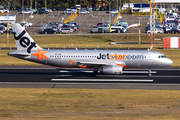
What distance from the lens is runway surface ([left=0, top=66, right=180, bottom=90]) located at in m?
37.1

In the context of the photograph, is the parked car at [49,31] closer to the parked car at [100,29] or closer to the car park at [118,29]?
the parked car at [100,29]

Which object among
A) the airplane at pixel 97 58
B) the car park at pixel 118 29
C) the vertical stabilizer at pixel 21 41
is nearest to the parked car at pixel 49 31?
the car park at pixel 118 29

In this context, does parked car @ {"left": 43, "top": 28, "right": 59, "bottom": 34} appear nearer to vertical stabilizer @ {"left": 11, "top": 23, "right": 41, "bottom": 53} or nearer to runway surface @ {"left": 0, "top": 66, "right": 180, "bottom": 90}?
runway surface @ {"left": 0, "top": 66, "right": 180, "bottom": 90}

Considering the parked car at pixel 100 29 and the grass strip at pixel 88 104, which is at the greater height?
the parked car at pixel 100 29

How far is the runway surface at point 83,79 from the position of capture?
37.1 m

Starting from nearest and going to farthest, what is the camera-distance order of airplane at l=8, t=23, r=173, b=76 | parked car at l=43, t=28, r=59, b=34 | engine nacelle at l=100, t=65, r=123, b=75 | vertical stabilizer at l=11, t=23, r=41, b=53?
engine nacelle at l=100, t=65, r=123, b=75, airplane at l=8, t=23, r=173, b=76, vertical stabilizer at l=11, t=23, r=41, b=53, parked car at l=43, t=28, r=59, b=34

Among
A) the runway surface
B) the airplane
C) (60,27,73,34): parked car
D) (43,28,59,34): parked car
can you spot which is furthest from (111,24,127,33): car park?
the airplane

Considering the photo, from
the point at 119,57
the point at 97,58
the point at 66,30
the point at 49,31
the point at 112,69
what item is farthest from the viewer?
the point at 66,30

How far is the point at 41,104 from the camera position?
2809 cm

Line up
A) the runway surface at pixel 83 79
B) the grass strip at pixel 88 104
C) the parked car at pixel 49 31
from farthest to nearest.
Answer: the parked car at pixel 49 31
the runway surface at pixel 83 79
the grass strip at pixel 88 104

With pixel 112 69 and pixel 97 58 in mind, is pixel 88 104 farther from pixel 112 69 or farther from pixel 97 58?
pixel 97 58

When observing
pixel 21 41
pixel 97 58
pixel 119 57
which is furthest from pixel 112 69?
pixel 21 41

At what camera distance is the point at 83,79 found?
41.6 metres

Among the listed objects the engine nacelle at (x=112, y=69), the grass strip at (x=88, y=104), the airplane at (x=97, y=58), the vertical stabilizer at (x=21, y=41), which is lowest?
the grass strip at (x=88, y=104)
